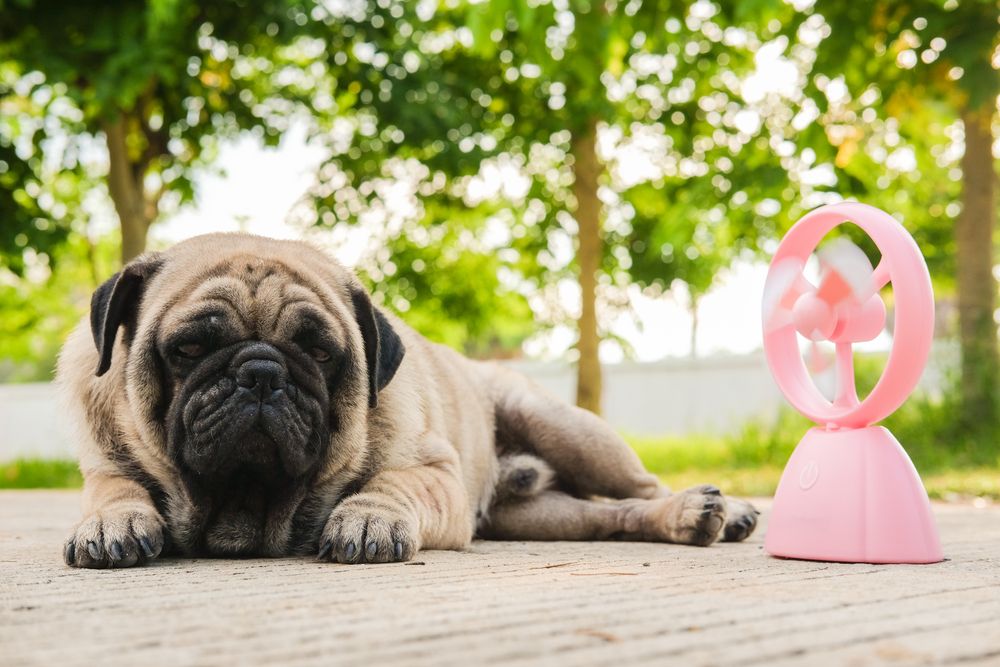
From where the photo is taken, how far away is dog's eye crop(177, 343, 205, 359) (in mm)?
3149

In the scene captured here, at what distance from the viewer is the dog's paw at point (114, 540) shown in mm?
3002

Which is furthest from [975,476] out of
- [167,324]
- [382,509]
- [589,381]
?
[167,324]

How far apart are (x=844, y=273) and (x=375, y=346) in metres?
1.55

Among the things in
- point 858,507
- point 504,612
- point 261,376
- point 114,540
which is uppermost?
point 261,376

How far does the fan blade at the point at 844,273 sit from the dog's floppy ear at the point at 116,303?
2179mm


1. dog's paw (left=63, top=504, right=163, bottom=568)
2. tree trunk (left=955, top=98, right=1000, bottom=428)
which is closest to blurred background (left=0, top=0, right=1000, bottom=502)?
tree trunk (left=955, top=98, right=1000, bottom=428)

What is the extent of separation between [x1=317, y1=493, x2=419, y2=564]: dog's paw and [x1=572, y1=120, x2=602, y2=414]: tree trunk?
8.64 metres

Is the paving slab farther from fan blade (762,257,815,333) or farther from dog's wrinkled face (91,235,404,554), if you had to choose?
fan blade (762,257,815,333)

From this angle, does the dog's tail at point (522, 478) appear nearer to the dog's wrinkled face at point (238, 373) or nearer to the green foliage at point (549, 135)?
the dog's wrinkled face at point (238, 373)

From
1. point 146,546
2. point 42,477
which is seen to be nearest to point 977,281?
point 146,546

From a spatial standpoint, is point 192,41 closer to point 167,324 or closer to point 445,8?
point 445,8

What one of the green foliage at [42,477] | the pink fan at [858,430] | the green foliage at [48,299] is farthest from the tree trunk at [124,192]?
the pink fan at [858,430]

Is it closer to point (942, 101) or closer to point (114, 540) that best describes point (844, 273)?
point (114, 540)

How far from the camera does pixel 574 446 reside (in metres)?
4.54
